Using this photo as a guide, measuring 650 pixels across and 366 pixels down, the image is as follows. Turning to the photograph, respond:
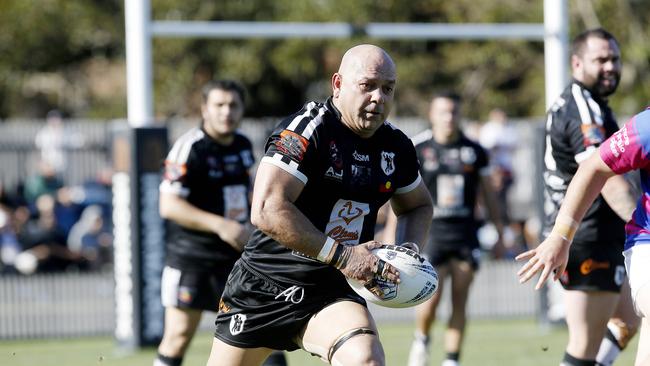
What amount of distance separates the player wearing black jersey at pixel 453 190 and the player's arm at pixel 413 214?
13.5 feet

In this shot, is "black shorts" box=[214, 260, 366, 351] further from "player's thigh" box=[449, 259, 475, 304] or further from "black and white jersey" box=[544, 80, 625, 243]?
"player's thigh" box=[449, 259, 475, 304]

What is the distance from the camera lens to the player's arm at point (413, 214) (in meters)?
6.18

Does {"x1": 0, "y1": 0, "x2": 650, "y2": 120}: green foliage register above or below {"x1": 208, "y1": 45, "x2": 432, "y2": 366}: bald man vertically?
above

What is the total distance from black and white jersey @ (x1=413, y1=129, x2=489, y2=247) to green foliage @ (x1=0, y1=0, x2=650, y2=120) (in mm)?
11122

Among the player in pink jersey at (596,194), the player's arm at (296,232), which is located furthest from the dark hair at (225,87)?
the player in pink jersey at (596,194)

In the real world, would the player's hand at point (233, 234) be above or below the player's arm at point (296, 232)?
below

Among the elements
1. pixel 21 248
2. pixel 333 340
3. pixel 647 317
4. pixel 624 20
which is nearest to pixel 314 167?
pixel 333 340

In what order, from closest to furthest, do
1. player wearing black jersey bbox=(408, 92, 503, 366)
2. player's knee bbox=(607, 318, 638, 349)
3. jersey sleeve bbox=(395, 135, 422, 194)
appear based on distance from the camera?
jersey sleeve bbox=(395, 135, 422, 194) → player's knee bbox=(607, 318, 638, 349) → player wearing black jersey bbox=(408, 92, 503, 366)

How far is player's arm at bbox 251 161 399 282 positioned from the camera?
5484 millimetres

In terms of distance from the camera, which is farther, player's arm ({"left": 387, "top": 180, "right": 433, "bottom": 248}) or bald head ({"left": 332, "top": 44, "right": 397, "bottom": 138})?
player's arm ({"left": 387, "top": 180, "right": 433, "bottom": 248})

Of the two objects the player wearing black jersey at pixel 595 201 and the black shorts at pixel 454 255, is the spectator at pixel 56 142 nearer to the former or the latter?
the black shorts at pixel 454 255

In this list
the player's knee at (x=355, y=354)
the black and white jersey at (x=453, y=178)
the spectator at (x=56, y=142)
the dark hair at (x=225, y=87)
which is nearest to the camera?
the player's knee at (x=355, y=354)

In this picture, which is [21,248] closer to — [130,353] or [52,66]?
[130,353]

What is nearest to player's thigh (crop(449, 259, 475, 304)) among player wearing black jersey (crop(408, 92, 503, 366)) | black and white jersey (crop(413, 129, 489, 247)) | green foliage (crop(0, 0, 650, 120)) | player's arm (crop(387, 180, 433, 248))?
player wearing black jersey (crop(408, 92, 503, 366))
